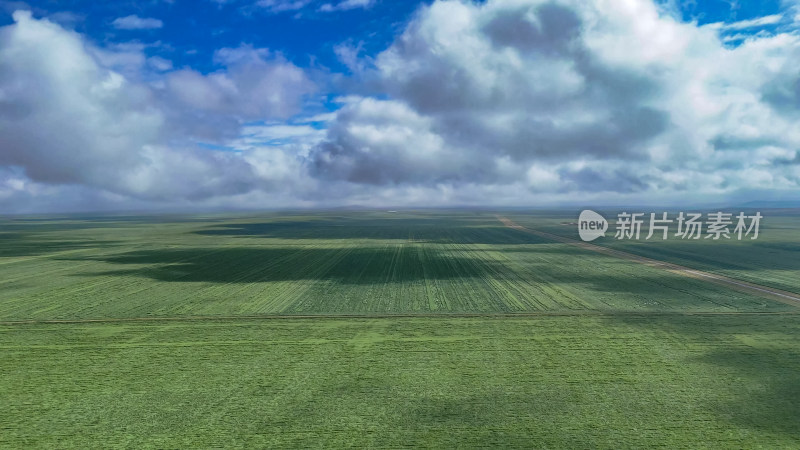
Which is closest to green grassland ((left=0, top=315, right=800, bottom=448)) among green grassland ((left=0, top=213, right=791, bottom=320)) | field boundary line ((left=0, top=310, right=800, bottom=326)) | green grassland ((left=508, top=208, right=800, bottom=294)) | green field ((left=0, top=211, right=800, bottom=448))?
green field ((left=0, top=211, right=800, bottom=448))

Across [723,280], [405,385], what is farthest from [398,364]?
[723,280]

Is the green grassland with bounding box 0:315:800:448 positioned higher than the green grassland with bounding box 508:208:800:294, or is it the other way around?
the green grassland with bounding box 508:208:800:294

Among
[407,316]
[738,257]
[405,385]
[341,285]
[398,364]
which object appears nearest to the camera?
[405,385]

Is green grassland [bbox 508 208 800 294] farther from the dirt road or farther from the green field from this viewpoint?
the green field

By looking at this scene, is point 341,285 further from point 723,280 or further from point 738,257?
point 738,257

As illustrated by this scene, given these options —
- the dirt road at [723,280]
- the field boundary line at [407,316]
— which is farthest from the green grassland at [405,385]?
the dirt road at [723,280]

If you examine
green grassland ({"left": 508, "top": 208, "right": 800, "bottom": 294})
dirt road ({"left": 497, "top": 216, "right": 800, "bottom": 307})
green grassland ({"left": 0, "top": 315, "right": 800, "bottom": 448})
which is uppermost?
green grassland ({"left": 508, "top": 208, "right": 800, "bottom": 294})

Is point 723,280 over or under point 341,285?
over

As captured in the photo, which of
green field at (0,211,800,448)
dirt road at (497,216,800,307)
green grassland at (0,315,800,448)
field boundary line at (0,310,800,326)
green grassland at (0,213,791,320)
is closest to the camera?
green grassland at (0,315,800,448)

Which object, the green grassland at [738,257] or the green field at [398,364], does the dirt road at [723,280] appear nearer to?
the green grassland at [738,257]
